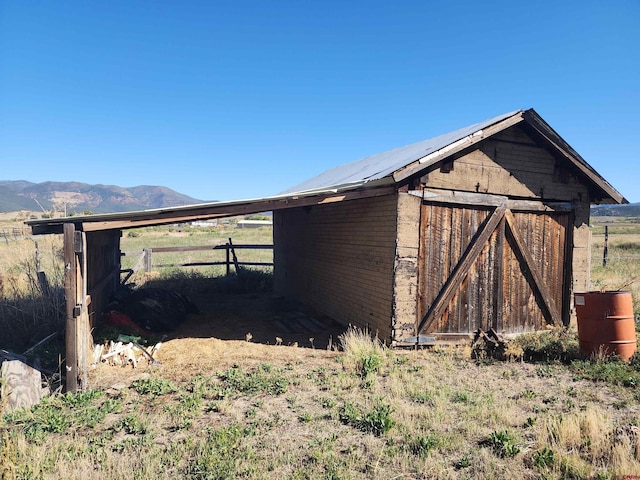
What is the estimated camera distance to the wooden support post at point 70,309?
5277mm

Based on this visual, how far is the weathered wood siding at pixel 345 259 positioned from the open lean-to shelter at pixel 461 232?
38mm

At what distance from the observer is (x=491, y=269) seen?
786 cm

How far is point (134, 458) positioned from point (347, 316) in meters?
5.71

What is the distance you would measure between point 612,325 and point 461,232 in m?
2.75

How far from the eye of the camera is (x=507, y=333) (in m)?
8.04

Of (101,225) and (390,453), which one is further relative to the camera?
(101,225)

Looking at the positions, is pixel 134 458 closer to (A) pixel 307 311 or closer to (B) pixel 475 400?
(B) pixel 475 400

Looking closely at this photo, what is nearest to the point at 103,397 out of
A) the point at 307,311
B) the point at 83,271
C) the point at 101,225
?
the point at 83,271

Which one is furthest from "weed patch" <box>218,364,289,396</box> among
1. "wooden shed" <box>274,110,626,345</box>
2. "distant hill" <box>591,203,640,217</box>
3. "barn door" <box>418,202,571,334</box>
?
"distant hill" <box>591,203,640,217</box>

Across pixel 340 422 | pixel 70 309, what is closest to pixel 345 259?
pixel 340 422

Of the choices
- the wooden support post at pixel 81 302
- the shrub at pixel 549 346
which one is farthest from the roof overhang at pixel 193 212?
the shrub at pixel 549 346

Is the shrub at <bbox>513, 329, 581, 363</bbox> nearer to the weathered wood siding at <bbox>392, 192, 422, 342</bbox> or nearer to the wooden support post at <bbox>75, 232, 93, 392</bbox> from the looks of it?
the weathered wood siding at <bbox>392, 192, 422, 342</bbox>

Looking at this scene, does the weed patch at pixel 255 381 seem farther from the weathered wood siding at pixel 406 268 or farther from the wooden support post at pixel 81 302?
the weathered wood siding at pixel 406 268

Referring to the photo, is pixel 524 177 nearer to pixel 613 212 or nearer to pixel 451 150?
pixel 451 150
